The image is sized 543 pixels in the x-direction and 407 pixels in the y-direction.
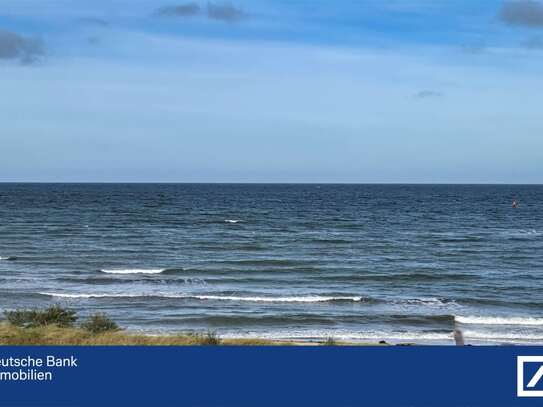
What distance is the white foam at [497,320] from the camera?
22797 millimetres

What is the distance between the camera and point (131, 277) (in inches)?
1248

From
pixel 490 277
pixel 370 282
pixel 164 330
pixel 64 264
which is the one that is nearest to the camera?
pixel 164 330

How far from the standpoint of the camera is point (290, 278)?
3192cm

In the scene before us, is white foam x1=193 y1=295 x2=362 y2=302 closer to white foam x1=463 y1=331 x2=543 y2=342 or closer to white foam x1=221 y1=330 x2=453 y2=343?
white foam x1=221 y1=330 x2=453 y2=343

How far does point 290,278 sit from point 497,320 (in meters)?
10.7
